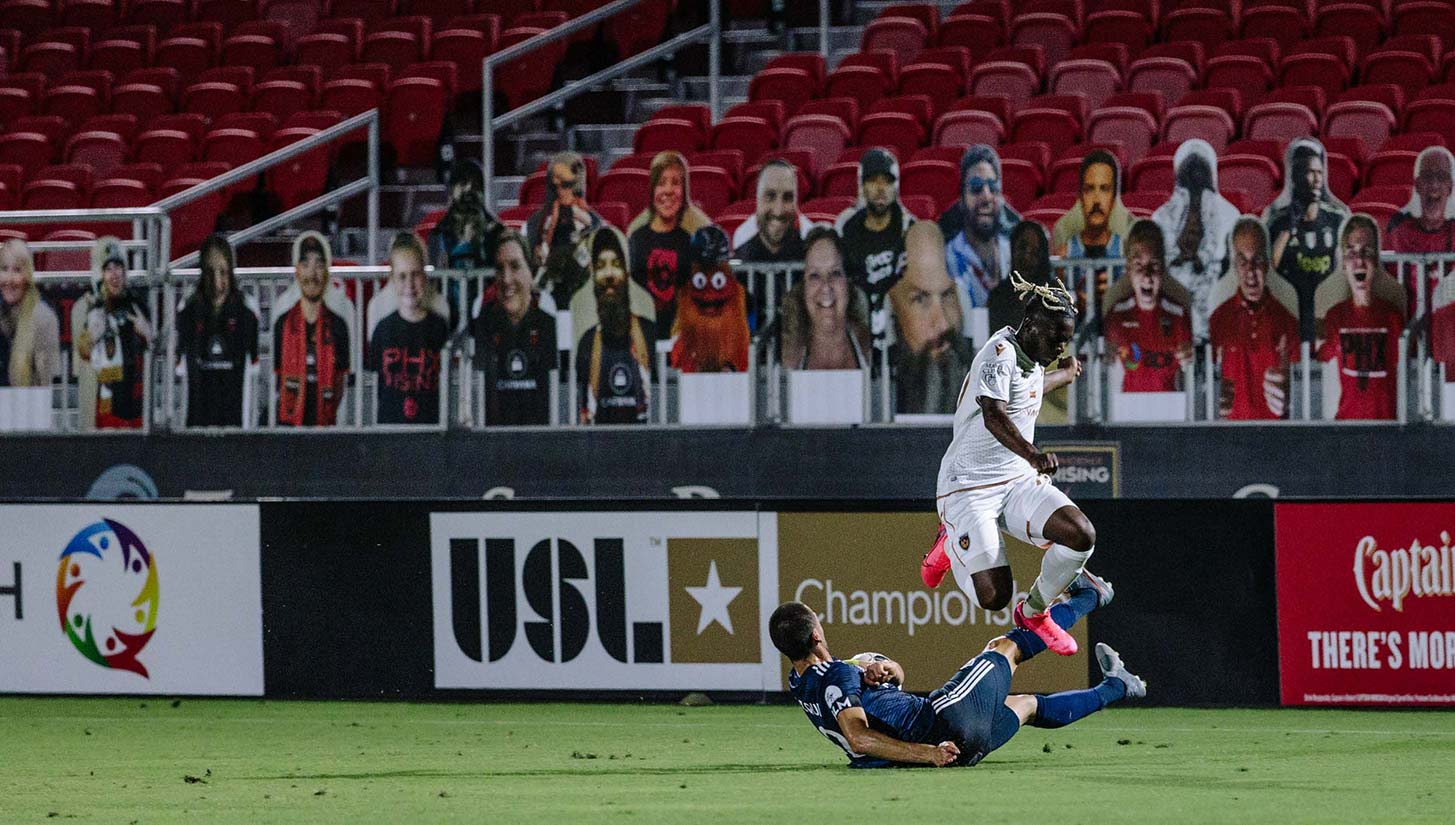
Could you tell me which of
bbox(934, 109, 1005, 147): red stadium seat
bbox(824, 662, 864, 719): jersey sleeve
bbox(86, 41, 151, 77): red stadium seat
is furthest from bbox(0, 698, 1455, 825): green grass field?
bbox(86, 41, 151, 77): red stadium seat

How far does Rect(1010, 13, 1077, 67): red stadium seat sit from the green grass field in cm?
823

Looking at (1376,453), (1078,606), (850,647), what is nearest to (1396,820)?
(1078,606)

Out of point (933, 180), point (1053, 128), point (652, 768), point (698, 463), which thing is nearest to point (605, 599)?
point (698, 463)

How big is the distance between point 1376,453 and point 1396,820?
665cm

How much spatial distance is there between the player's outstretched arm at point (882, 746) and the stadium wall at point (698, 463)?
4148 mm

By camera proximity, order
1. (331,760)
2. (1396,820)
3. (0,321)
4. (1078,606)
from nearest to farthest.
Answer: (1396,820) < (1078,606) < (331,760) < (0,321)

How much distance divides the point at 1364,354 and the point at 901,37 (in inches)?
276

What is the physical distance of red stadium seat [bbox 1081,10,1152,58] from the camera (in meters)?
18.2

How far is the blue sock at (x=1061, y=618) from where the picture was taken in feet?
29.0

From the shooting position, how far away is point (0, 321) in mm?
15805

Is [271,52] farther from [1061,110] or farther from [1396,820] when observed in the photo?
[1396,820]

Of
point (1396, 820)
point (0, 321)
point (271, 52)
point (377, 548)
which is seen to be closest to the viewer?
point (1396, 820)

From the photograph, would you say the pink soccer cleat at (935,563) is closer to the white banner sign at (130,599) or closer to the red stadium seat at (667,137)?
the white banner sign at (130,599)

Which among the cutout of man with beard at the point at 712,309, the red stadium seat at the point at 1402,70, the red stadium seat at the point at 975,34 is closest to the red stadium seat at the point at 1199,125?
the red stadium seat at the point at 1402,70
